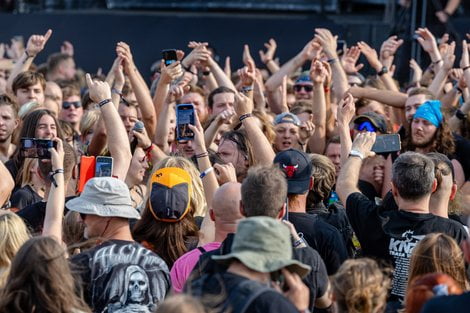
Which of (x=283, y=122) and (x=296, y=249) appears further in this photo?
(x=283, y=122)

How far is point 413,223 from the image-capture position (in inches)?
227

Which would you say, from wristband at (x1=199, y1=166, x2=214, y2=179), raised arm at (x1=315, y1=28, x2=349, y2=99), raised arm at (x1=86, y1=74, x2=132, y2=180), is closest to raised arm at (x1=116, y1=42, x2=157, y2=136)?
raised arm at (x1=315, y1=28, x2=349, y2=99)

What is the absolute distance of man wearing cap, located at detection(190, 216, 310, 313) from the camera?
13.6 feet

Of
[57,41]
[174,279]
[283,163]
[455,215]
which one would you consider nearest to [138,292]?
[174,279]

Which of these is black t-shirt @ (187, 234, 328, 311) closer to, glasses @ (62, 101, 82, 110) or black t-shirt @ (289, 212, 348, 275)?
black t-shirt @ (289, 212, 348, 275)

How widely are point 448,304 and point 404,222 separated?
1.74 m

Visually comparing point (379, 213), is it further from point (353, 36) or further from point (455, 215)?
point (353, 36)

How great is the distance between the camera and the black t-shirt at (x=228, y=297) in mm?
4133

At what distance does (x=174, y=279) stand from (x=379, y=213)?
50.4 inches

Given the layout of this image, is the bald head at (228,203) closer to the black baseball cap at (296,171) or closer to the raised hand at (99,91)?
the black baseball cap at (296,171)

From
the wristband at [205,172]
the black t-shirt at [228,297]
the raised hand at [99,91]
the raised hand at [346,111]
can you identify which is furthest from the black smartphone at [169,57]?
the black t-shirt at [228,297]

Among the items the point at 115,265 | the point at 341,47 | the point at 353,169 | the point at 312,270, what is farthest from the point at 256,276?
the point at 341,47

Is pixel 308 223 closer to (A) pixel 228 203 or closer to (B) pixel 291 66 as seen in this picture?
(A) pixel 228 203

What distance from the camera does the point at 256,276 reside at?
14.1ft
